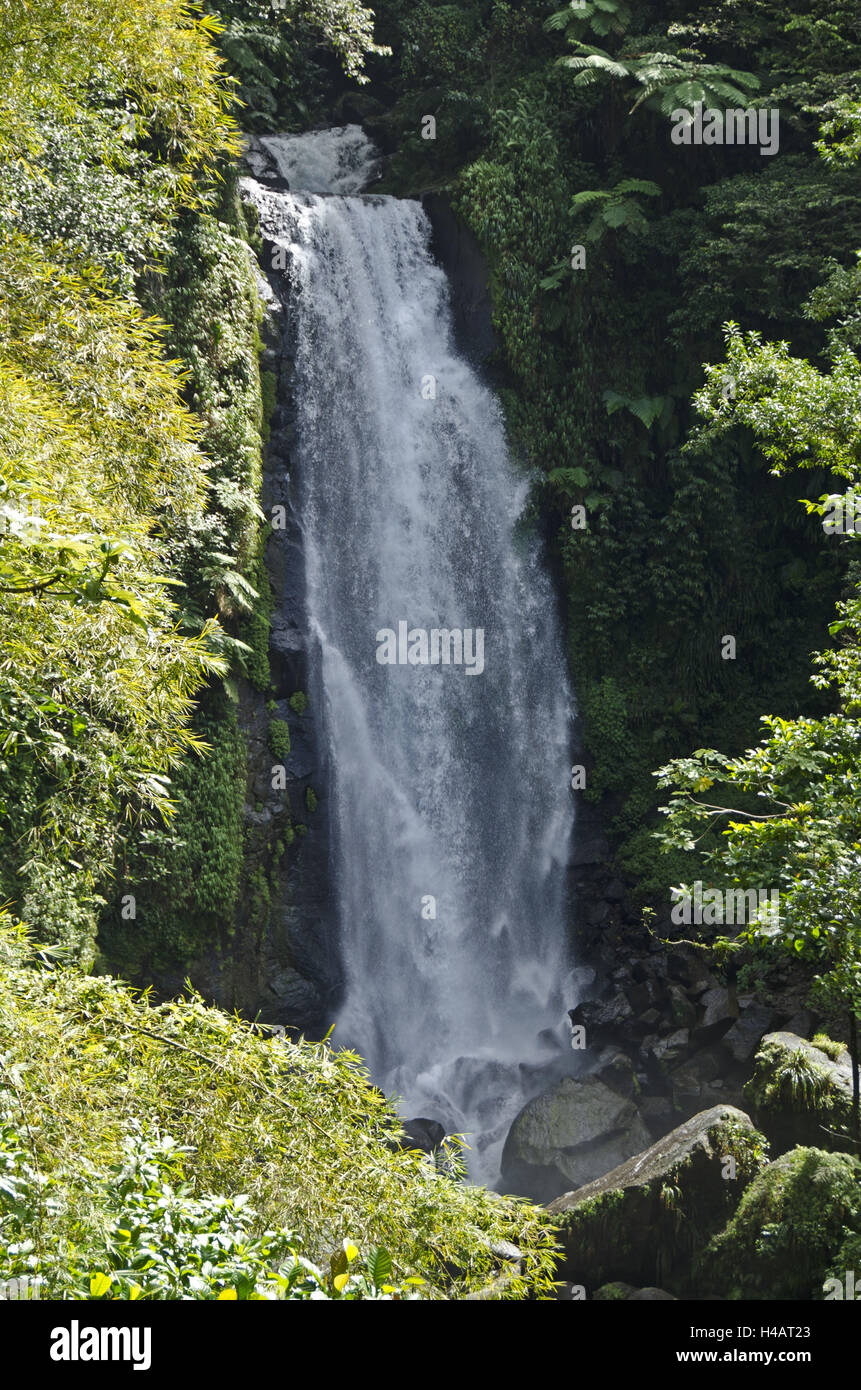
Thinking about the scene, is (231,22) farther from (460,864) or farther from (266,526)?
(460,864)

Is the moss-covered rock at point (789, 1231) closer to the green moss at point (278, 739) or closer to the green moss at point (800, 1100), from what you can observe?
the green moss at point (800, 1100)

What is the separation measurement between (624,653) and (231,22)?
10.7 metres

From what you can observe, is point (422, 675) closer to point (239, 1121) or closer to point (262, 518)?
point (262, 518)

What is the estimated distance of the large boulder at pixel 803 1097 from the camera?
8.74 meters

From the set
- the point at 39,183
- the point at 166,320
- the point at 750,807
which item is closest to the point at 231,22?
the point at 166,320

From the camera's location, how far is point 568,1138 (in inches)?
457

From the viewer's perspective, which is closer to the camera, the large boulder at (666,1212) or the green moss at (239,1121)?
the green moss at (239,1121)

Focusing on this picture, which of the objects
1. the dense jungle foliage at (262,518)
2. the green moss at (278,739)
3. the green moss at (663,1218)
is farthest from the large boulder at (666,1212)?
the green moss at (278,739)

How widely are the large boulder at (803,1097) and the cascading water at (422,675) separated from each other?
13.6ft

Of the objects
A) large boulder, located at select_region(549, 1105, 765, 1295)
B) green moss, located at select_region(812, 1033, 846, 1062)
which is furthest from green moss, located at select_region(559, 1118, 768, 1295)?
green moss, located at select_region(812, 1033, 846, 1062)

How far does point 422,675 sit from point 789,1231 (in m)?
8.37

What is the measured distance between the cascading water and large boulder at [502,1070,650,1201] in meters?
0.90

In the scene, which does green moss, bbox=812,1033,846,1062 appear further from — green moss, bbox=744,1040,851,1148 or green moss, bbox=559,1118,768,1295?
green moss, bbox=559,1118,768,1295

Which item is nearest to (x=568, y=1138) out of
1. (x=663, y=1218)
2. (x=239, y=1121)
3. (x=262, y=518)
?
(x=663, y=1218)
